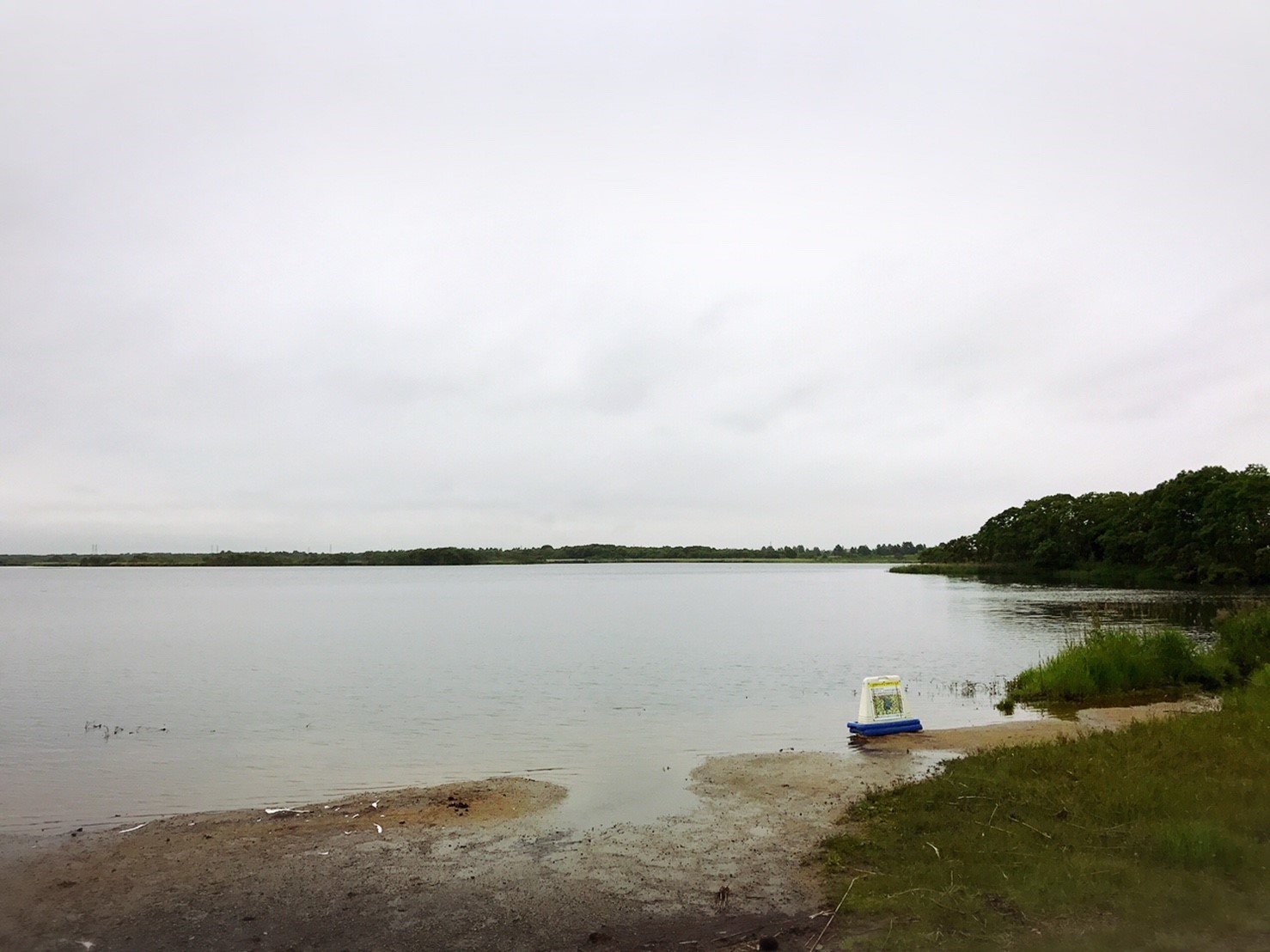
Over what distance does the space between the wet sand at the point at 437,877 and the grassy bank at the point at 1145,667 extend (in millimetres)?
10937

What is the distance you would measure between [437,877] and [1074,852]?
5958mm

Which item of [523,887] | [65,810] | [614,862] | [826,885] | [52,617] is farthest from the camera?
[52,617]

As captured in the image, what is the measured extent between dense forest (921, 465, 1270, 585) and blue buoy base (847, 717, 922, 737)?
65661mm

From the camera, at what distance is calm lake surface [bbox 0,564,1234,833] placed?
48.3ft

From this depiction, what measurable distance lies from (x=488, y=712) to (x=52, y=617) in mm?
43859

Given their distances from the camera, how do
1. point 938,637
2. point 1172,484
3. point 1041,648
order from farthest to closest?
point 1172,484, point 938,637, point 1041,648

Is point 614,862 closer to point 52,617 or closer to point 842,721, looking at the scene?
point 842,721

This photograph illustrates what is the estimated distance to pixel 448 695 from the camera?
2422 cm

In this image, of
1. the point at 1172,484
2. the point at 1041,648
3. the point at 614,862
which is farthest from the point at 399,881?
the point at 1172,484

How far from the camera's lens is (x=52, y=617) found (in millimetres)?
52344

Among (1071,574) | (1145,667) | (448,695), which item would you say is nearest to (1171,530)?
(1071,574)

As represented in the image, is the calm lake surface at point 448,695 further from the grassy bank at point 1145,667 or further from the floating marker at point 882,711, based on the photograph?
the grassy bank at point 1145,667

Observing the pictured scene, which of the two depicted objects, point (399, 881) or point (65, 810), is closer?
point (399, 881)

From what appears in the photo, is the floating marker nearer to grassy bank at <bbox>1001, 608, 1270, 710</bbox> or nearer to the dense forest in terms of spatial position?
grassy bank at <bbox>1001, 608, 1270, 710</bbox>
